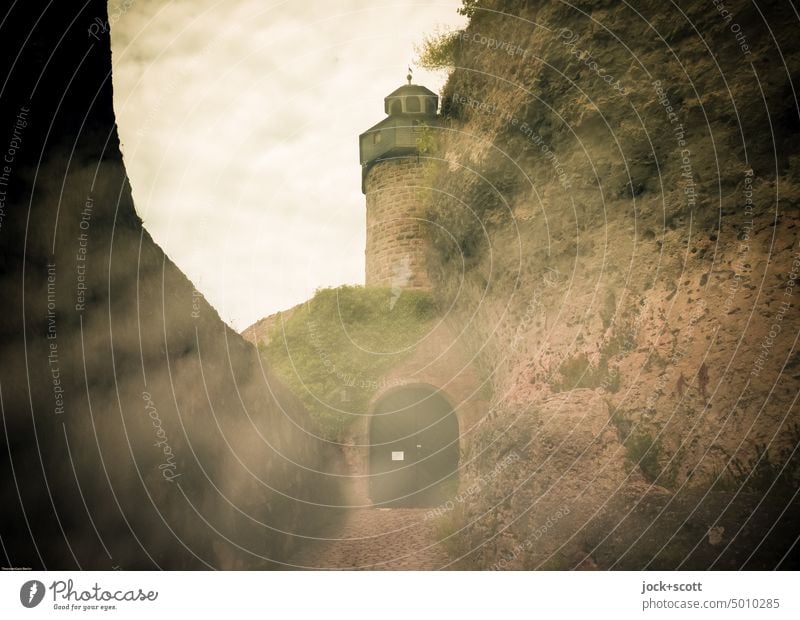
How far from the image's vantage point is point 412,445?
1330 centimetres

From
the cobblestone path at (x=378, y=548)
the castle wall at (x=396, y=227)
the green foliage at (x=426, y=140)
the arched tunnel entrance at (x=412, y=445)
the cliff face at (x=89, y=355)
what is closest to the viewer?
the cliff face at (x=89, y=355)

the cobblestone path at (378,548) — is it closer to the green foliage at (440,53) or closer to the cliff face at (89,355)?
the cliff face at (89,355)

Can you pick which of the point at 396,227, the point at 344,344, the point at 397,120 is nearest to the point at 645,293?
the point at 344,344

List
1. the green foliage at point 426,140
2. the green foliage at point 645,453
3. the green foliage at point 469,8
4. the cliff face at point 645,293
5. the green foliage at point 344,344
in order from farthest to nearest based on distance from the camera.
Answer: the green foliage at point 344,344, the green foliage at point 426,140, the green foliage at point 469,8, the green foliage at point 645,453, the cliff face at point 645,293

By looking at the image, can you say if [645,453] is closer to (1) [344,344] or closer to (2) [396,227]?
(1) [344,344]

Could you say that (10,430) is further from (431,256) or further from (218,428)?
(431,256)

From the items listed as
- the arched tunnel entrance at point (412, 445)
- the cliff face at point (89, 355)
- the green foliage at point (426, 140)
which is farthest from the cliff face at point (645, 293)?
the arched tunnel entrance at point (412, 445)

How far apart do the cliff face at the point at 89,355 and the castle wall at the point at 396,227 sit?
982 cm

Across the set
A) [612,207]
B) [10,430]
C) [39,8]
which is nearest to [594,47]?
[612,207]

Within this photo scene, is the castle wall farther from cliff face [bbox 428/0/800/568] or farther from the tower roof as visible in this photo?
cliff face [bbox 428/0/800/568]

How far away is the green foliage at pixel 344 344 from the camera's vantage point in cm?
1338

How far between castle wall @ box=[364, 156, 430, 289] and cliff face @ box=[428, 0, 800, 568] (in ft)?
23.6

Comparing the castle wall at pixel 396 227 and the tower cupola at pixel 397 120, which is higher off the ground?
the tower cupola at pixel 397 120

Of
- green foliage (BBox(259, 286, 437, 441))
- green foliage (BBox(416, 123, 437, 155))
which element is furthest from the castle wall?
green foliage (BBox(416, 123, 437, 155))
